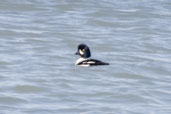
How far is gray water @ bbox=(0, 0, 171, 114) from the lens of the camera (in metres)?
13.0

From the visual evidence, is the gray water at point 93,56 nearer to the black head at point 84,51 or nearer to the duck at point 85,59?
the duck at point 85,59

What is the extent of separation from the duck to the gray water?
0.13 metres

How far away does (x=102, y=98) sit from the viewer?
13297 mm

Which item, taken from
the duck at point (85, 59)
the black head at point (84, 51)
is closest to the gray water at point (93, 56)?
the duck at point (85, 59)

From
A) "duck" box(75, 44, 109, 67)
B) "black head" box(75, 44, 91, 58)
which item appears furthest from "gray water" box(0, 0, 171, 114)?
"black head" box(75, 44, 91, 58)

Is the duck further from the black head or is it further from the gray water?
the gray water

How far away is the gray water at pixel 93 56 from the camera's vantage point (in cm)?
1298

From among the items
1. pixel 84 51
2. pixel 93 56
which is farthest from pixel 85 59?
pixel 93 56

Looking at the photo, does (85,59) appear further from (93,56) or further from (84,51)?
(93,56)

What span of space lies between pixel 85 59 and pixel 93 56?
0.92 metres

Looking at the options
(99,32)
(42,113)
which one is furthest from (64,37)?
(42,113)

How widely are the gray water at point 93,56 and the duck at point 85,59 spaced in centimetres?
13

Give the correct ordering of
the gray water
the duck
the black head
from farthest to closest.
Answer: the black head, the duck, the gray water

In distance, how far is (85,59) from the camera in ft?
51.7
